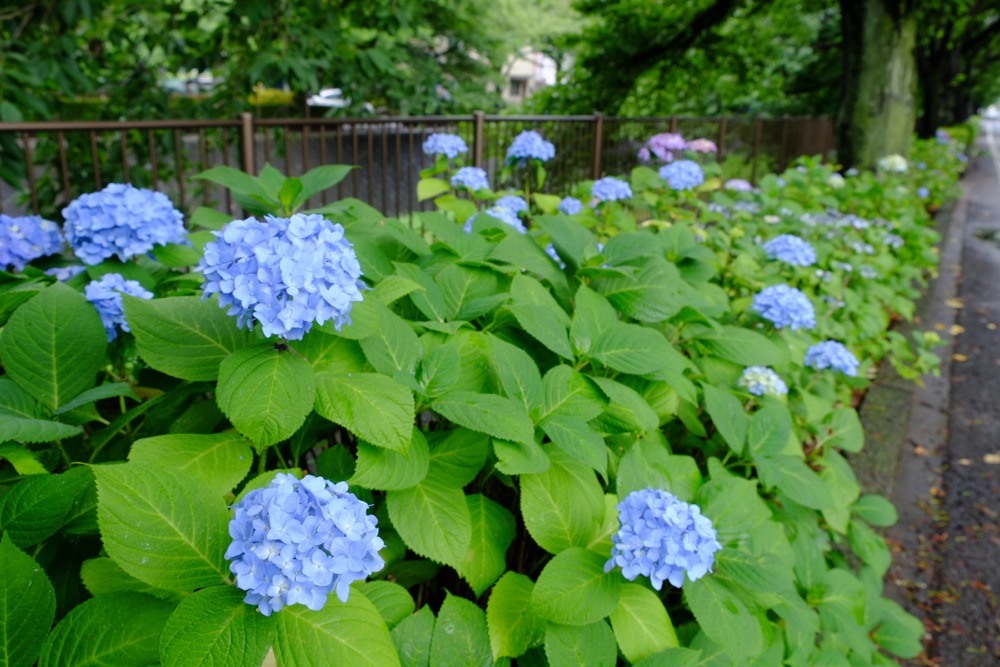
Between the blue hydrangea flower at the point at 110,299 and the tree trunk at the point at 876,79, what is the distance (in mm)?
9937

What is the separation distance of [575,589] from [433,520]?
24 centimetres

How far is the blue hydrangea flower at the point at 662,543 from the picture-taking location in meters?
1.15

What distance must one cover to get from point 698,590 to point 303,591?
718 mm

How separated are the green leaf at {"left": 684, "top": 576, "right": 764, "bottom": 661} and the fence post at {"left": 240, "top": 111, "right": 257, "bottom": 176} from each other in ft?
12.7

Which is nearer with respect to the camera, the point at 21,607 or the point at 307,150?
the point at 21,607

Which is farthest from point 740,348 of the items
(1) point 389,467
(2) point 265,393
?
(2) point 265,393

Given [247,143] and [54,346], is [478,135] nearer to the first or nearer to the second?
[247,143]

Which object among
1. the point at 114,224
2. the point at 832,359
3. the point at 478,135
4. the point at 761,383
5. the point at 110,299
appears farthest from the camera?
the point at 478,135

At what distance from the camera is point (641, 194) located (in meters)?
4.35

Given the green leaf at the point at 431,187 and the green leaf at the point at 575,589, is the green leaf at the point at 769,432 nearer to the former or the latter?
the green leaf at the point at 575,589

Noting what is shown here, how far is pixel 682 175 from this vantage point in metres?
3.87

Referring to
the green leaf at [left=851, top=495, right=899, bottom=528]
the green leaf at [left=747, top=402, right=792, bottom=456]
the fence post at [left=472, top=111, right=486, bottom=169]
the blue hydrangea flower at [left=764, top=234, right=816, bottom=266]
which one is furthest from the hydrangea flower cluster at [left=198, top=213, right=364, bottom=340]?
the fence post at [left=472, top=111, right=486, bottom=169]

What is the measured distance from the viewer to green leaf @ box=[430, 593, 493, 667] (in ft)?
3.69

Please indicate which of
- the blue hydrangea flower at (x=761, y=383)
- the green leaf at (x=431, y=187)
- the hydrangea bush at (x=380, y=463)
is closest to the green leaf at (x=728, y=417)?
the hydrangea bush at (x=380, y=463)
